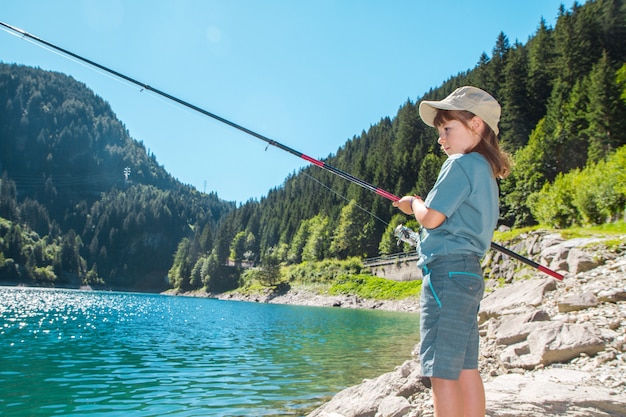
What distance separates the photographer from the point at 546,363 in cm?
654

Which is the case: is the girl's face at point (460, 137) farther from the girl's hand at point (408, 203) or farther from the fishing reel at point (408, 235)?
the fishing reel at point (408, 235)

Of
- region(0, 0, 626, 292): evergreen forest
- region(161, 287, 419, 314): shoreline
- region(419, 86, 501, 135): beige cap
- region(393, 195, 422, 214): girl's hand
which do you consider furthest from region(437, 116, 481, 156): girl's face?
region(161, 287, 419, 314): shoreline

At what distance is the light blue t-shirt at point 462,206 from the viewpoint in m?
2.85

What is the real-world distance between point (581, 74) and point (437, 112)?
74.1m

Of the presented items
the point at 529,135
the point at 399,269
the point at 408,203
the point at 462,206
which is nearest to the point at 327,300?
the point at 399,269

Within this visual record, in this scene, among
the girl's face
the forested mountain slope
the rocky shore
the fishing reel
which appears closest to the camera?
the girl's face

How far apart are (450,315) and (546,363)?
4988 millimetres

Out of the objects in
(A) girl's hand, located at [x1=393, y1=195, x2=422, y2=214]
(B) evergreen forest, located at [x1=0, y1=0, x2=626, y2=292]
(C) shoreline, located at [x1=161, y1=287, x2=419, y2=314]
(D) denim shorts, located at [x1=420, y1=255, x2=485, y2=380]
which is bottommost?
(C) shoreline, located at [x1=161, y1=287, x2=419, y2=314]

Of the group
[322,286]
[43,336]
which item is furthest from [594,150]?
[43,336]

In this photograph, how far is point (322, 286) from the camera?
7662 cm

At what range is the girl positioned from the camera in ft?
8.80

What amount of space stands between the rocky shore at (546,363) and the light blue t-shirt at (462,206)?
2508 mm

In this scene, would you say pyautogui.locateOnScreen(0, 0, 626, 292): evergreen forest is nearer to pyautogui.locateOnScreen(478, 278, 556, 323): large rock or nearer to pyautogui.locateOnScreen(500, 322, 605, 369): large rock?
pyautogui.locateOnScreen(500, 322, 605, 369): large rock

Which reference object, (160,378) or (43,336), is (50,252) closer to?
(43,336)
